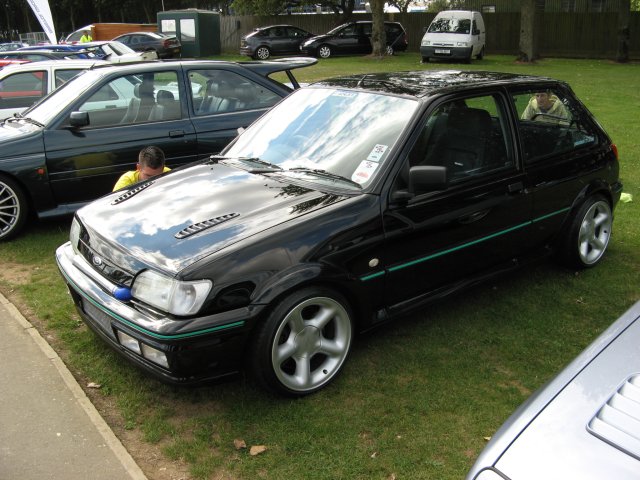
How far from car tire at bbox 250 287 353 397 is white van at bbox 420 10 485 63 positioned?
22152 millimetres

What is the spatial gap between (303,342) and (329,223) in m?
0.67

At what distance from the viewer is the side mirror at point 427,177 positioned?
11.7ft

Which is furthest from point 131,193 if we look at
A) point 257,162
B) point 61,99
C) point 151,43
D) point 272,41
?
point 272,41

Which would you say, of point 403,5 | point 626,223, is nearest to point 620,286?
point 626,223

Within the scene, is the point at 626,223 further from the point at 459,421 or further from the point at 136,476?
the point at 136,476

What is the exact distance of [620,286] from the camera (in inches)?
193

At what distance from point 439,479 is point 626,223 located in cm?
443

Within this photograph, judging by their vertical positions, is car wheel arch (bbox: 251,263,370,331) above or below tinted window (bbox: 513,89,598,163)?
below

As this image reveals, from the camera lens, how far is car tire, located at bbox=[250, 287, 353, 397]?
10.4ft

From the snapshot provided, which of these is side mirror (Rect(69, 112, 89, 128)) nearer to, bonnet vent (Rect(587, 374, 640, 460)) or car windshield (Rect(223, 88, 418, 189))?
car windshield (Rect(223, 88, 418, 189))

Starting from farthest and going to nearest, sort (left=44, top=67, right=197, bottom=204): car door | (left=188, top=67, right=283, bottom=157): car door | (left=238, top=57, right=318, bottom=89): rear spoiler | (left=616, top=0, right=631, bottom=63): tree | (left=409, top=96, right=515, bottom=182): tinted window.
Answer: (left=616, top=0, right=631, bottom=63): tree < (left=238, top=57, right=318, bottom=89): rear spoiler < (left=188, top=67, right=283, bottom=157): car door < (left=44, top=67, right=197, bottom=204): car door < (left=409, top=96, right=515, bottom=182): tinted window

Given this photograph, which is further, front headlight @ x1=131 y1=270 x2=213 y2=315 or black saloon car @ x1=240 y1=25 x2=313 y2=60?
black saloon car @ x1=240 y1=25 x2=313 y2=60

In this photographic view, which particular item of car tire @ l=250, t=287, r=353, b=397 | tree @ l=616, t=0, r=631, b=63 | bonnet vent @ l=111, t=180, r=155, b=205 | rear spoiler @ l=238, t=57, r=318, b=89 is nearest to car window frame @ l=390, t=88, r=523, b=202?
car tire @ l=250, t=287, r=353, b=397

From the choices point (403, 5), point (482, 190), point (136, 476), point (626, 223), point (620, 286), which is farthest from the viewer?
point (403, 5)
